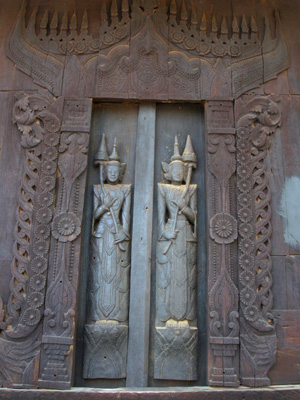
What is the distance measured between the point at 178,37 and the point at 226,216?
2.16 meters

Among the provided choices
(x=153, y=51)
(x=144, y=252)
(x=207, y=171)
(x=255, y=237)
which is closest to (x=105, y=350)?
(x=144, y=252)

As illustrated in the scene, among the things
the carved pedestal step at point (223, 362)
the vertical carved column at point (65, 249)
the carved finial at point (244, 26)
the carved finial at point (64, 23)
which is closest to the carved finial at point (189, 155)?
the vertical carved column at point (65, 249)

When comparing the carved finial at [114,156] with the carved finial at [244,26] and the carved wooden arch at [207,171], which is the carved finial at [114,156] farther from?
the carved finial at [244,26]

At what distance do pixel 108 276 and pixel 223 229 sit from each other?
127 centimetres

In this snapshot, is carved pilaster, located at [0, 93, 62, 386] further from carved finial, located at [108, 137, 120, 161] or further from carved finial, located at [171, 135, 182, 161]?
carved finial, located at [171, 135, 182, 161]

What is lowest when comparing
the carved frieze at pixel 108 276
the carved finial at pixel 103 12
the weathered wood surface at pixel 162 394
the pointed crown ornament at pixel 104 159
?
the weathered wood surface at pixel 162 394

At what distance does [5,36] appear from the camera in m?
4.91

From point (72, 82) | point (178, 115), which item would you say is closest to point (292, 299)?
point (178, 115)

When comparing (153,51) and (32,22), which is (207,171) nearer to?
(153,51)

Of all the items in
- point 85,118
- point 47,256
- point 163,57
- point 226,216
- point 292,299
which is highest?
point 163,57

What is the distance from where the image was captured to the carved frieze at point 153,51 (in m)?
4.74

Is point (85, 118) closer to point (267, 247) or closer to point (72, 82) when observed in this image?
point (72, 82)

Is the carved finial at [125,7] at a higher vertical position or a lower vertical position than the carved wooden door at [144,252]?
higher

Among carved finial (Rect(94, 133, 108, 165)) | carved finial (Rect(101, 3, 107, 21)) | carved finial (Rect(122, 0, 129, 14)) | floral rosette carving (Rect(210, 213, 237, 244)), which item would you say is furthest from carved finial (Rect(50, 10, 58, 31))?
floral rosette carving (Rect(210, 213, 237, 244))
